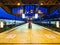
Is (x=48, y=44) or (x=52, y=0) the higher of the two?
(x=52, y=0)

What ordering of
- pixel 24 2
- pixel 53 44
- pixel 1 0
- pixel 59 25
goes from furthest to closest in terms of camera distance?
pixel 24 2, pixel 1 0, pixel 59 25, pixel 53 44

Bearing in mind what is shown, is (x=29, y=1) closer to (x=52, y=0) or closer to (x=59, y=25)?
(x=52, y=0)

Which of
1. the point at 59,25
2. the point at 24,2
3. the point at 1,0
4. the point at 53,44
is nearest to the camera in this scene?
the point at 53,44

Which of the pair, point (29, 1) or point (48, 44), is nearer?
→ point (48, 44)

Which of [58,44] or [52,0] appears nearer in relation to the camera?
[58,44]

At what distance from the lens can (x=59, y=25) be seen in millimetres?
20016

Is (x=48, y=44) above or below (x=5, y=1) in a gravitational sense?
below

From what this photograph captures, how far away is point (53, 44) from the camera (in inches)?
391

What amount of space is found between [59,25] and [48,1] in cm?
2607

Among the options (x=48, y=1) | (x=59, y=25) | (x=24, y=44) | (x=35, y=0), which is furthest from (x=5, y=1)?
(x=24, y=44)

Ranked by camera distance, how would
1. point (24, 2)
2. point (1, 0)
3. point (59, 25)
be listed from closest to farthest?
point (59, 25) → point (1, 0) → point (24, 2)

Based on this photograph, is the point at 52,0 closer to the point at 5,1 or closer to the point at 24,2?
the point at 24,2

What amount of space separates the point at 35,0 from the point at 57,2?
582cm

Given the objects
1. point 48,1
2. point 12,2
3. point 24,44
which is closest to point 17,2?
point 12,2
